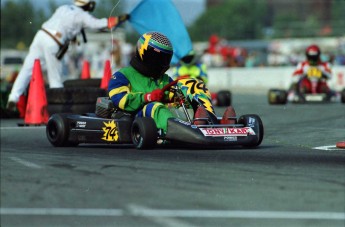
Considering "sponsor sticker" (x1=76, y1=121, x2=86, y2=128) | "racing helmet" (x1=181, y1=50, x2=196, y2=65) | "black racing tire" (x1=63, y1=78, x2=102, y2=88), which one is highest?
"racing helmet" (x1=181, y1=50, x2=196, y2=65)

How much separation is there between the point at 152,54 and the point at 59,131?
1235 millimetres

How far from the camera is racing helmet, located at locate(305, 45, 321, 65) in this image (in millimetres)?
21172

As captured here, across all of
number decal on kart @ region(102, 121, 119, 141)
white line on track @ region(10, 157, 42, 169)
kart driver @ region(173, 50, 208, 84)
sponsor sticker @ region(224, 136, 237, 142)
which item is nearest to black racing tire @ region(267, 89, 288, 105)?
kart driver @ region(173, 50, 208, 84)

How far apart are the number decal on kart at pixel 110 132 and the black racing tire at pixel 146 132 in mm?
439

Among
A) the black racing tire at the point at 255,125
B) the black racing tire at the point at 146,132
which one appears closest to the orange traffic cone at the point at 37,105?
the black racing tire at the point at 146,132

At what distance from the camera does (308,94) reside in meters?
20.8

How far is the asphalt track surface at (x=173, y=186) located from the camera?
576 centimetres

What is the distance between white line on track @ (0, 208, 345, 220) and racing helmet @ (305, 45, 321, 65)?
51.0 ft

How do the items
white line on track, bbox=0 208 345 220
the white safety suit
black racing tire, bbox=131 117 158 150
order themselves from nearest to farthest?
white line on track, bbox=0 208 345 220, black racing tire, bbox=131 117 158 150, the white safety suit

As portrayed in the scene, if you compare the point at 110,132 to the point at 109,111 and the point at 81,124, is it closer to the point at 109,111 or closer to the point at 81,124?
the point at 109,111

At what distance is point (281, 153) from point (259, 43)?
199ft

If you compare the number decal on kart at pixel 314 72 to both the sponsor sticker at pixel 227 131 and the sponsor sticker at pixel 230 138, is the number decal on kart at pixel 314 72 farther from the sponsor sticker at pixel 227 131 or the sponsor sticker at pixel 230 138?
the sponsor sticker at pixel 230 138

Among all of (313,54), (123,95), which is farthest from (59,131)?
(313,54)

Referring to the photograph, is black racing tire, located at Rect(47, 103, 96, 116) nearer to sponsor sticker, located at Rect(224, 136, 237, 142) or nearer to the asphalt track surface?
the asphalt track surface
